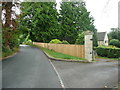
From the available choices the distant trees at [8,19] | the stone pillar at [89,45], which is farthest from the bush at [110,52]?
the distant trees at [8,19]

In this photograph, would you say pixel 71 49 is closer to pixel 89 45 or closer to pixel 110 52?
pixel 89 45

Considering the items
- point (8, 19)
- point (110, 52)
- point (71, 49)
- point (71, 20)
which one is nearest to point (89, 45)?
point (71, 49)

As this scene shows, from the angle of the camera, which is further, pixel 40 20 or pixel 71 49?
pixel 40 20

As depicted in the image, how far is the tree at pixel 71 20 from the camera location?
28.6 metres

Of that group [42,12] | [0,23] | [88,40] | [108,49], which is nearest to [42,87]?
[88,40]

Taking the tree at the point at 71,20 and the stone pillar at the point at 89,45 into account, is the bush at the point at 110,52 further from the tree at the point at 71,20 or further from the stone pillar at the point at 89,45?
the tree at the point at 71,20

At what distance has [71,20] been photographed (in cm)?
2917

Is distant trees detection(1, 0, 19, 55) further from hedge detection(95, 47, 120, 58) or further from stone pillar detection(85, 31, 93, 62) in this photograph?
hedge detection(95, 47, 120, 58)

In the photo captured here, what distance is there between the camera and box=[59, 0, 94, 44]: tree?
28.6 m

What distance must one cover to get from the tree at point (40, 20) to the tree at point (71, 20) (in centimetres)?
572

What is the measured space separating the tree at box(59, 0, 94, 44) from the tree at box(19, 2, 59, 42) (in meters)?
5.72

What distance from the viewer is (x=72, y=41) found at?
96.8 ft

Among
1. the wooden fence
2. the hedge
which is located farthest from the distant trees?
the hedge

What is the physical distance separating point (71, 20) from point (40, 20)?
1090cm
